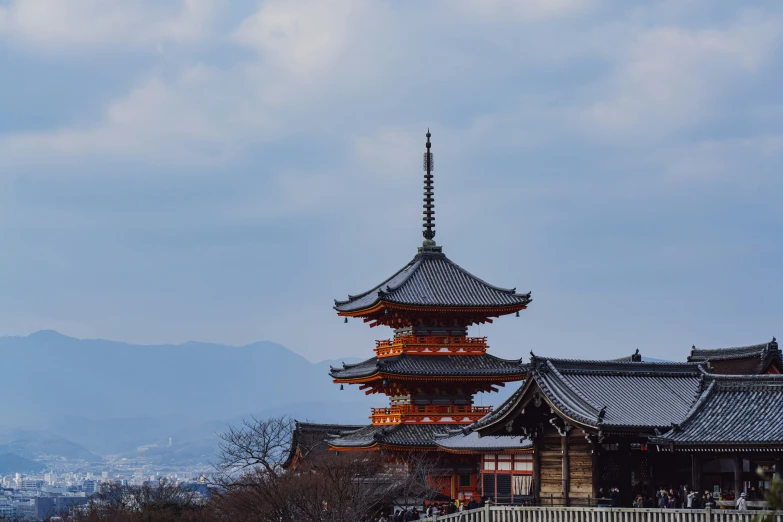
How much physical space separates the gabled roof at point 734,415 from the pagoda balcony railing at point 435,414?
20.6 m

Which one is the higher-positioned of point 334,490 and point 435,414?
point 435,414

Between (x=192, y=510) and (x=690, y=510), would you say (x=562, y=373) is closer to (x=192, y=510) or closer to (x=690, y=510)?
(x=690, y=510)

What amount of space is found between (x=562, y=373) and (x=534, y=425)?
2.03m

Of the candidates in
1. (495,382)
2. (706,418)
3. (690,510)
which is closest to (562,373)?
(706,418)

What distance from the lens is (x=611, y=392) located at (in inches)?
1684

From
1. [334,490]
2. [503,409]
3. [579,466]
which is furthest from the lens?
[334,490]

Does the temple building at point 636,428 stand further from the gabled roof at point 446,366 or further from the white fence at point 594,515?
the gabled roof at point 446,366

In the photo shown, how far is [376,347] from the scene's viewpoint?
208 ft

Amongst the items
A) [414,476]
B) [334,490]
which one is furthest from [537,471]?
[414,476]

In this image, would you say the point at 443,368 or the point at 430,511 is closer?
the point at 430,511

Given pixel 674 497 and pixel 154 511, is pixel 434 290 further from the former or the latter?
pixel 674 497

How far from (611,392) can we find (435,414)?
728 inches

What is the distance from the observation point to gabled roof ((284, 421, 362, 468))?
68.4 meters

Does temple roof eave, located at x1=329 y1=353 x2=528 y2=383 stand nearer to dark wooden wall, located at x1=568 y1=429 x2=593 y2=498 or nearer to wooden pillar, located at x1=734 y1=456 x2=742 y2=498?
dark wooden wall, located at x1=568 y1=429 x2=593 y2=498
